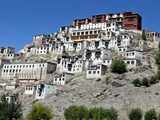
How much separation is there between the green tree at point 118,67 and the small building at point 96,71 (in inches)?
68.3

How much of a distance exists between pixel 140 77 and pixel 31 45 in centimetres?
4101

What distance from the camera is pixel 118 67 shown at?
86188 mm

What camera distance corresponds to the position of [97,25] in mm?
109562

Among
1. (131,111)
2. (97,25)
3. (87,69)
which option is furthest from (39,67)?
(131,111)

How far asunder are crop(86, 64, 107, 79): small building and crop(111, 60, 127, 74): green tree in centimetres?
173

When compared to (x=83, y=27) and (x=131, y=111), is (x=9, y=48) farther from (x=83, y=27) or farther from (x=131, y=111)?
(x=131, y=111)

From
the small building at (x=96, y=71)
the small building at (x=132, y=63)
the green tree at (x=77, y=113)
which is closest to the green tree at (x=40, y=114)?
the green tree at (x=77, y=113)

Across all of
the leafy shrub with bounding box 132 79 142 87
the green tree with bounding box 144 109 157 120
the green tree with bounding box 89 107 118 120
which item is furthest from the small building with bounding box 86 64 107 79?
the green tree with bounding box 144 109 157 120

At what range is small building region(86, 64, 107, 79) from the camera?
86.9 m

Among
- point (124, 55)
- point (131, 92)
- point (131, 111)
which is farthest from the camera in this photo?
point (124, 55)

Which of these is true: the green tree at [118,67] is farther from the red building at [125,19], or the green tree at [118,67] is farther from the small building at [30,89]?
the red building at [125,19]

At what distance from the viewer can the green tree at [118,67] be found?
283ft

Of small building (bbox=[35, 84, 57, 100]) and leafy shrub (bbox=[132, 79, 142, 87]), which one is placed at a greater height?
leafy shrub (bbox=[132, 79, 142, 87])

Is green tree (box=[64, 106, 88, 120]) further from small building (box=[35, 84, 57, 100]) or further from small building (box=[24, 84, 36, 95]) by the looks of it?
small building (box=[24, 84, 36, 95])
